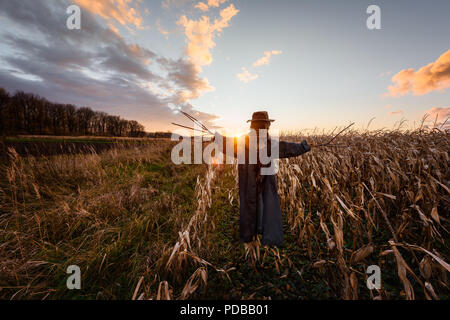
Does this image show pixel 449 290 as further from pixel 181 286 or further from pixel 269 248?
pixel 181 286

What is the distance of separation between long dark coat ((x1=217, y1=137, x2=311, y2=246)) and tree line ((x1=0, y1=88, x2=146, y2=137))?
42373 mm

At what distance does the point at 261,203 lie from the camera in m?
2.30

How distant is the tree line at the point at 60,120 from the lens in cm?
3644

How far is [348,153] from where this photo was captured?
4.18m

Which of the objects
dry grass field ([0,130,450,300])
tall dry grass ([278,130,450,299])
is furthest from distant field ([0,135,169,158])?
tall dry grass ([278,130,450,299])

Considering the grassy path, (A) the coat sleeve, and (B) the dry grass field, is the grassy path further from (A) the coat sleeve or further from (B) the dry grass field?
(A) the coat sleeve

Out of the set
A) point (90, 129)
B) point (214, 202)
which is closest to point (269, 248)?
point (214, 202)

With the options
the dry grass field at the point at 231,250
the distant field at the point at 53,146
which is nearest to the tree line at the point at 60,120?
the distant field at the point at 53,146

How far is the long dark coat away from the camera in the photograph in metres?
2.23

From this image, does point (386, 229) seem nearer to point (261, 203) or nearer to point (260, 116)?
point (261, 203)

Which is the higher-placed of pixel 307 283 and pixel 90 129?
pixel 90 129

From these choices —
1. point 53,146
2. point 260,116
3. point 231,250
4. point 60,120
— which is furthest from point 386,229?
point 60,120
